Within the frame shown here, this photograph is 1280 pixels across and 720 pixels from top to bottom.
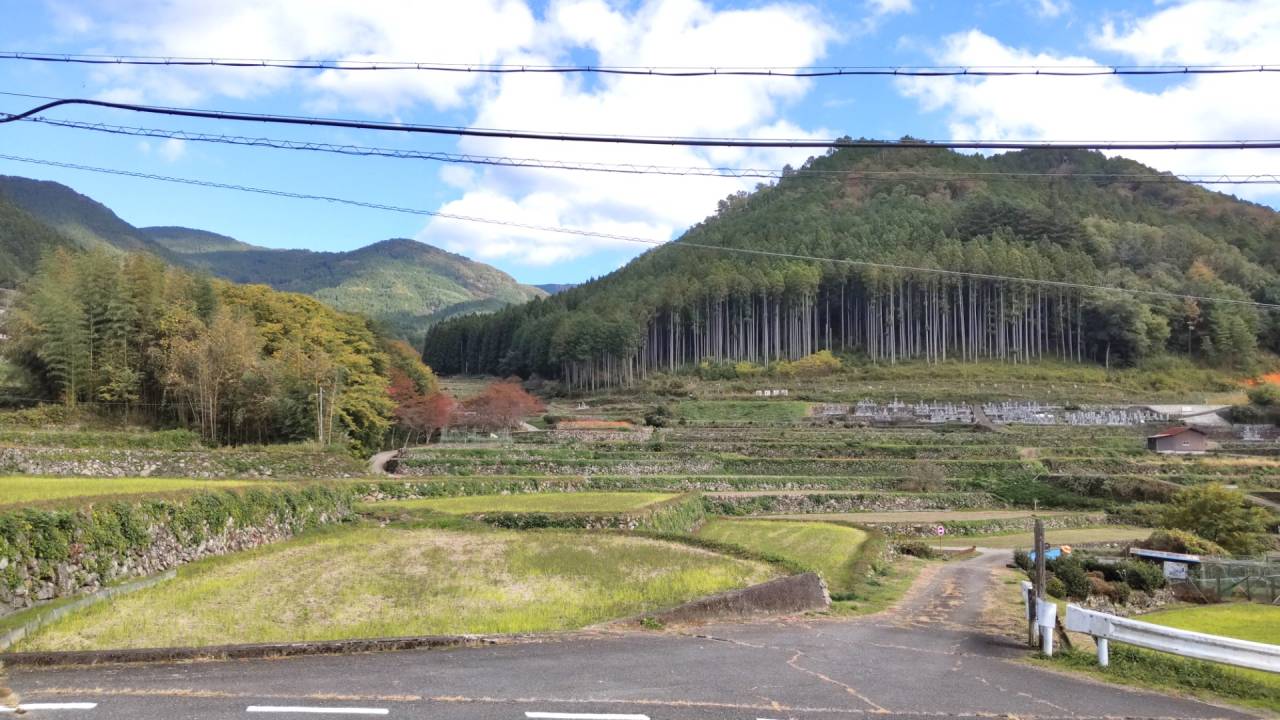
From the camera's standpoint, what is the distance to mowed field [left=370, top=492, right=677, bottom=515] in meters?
27.2

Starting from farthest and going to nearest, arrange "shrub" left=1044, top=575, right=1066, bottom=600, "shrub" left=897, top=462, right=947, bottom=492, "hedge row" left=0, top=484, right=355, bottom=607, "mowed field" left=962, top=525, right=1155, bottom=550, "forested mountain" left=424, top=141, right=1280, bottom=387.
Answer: "forested mountain" left=424, top=141, right=1280, bottom=387 → "shrub" left=897, top=462, right=947, bottom=492 → "mowed field" left=962, top=525, right=1155, bottom=550 → "shrub" left=1044, top=575, right=1066, bottom=600 → "hedge row" left=0, top=484, right=355, bottom=607

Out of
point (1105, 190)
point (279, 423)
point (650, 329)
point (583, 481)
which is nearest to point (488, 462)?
point (583, 481)

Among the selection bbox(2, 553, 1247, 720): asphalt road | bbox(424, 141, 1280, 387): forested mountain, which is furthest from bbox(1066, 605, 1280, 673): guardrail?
bbox(424, 141, 1280, 387): forested mountain

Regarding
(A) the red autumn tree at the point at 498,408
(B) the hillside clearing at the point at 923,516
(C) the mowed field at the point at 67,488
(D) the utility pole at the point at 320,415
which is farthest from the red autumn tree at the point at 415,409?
(C) the mowed field at the point at 67,488

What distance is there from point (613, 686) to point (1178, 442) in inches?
2437

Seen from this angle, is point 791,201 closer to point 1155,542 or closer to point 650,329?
point 650,329

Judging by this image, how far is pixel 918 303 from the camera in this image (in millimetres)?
100750

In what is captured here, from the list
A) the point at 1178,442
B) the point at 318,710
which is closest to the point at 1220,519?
the point at 1178,442

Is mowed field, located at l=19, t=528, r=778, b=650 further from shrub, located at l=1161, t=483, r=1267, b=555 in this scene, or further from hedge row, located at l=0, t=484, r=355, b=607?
shrub, located at l=1161, t=483, r=1267, b=555

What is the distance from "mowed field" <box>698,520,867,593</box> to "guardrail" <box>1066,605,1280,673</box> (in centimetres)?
1020

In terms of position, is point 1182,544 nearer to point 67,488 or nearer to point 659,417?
point 67,488

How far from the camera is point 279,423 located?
1679 inches

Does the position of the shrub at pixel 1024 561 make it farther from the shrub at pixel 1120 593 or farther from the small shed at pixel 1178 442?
the small shed at pixel 1178 442

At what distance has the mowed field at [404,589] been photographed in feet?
37.5
